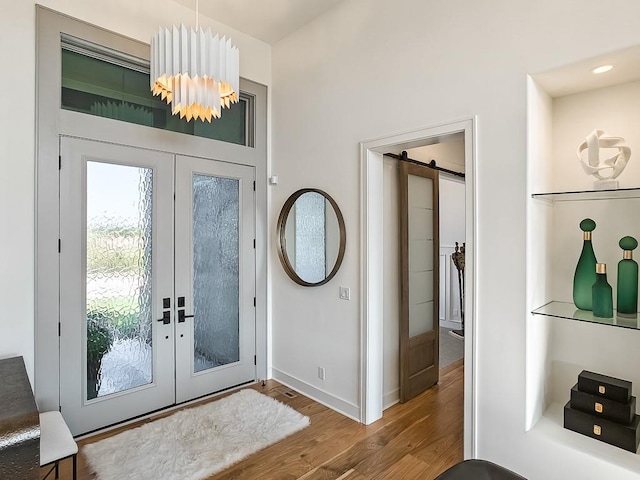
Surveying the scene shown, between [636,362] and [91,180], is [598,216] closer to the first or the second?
[636,362]

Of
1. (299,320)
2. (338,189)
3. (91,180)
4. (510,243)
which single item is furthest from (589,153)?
(91,180)

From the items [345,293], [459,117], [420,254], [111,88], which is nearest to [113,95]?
[111,88]

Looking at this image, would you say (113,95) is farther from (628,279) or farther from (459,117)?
(628,279)

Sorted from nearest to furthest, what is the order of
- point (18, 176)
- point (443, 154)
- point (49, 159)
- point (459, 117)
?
point (459, 117) < point (18, 176) < point (49, 159) < point (443, 154)

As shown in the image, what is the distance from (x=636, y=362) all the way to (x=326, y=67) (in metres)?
3.16

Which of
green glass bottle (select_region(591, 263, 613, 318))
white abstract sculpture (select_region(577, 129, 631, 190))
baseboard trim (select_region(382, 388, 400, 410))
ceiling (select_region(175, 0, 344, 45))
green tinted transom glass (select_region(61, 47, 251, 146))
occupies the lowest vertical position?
→ baseboard trim (select_region(382, 388, 400, 410))

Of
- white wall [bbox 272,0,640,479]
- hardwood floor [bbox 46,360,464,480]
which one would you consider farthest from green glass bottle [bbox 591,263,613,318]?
hardwood floor [bbox 46,360,464,480]

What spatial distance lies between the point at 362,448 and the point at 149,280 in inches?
87.0

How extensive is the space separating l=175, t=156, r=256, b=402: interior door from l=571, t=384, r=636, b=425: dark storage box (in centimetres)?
Result: 283

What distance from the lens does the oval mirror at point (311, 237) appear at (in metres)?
3.31

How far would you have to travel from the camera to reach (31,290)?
8.55 feet

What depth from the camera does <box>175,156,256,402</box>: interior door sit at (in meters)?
3.36

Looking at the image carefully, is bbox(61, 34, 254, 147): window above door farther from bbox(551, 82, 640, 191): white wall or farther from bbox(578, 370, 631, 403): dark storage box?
bbox(578, 370, 631, 403): dark storage box

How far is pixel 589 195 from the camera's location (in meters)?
2.19
